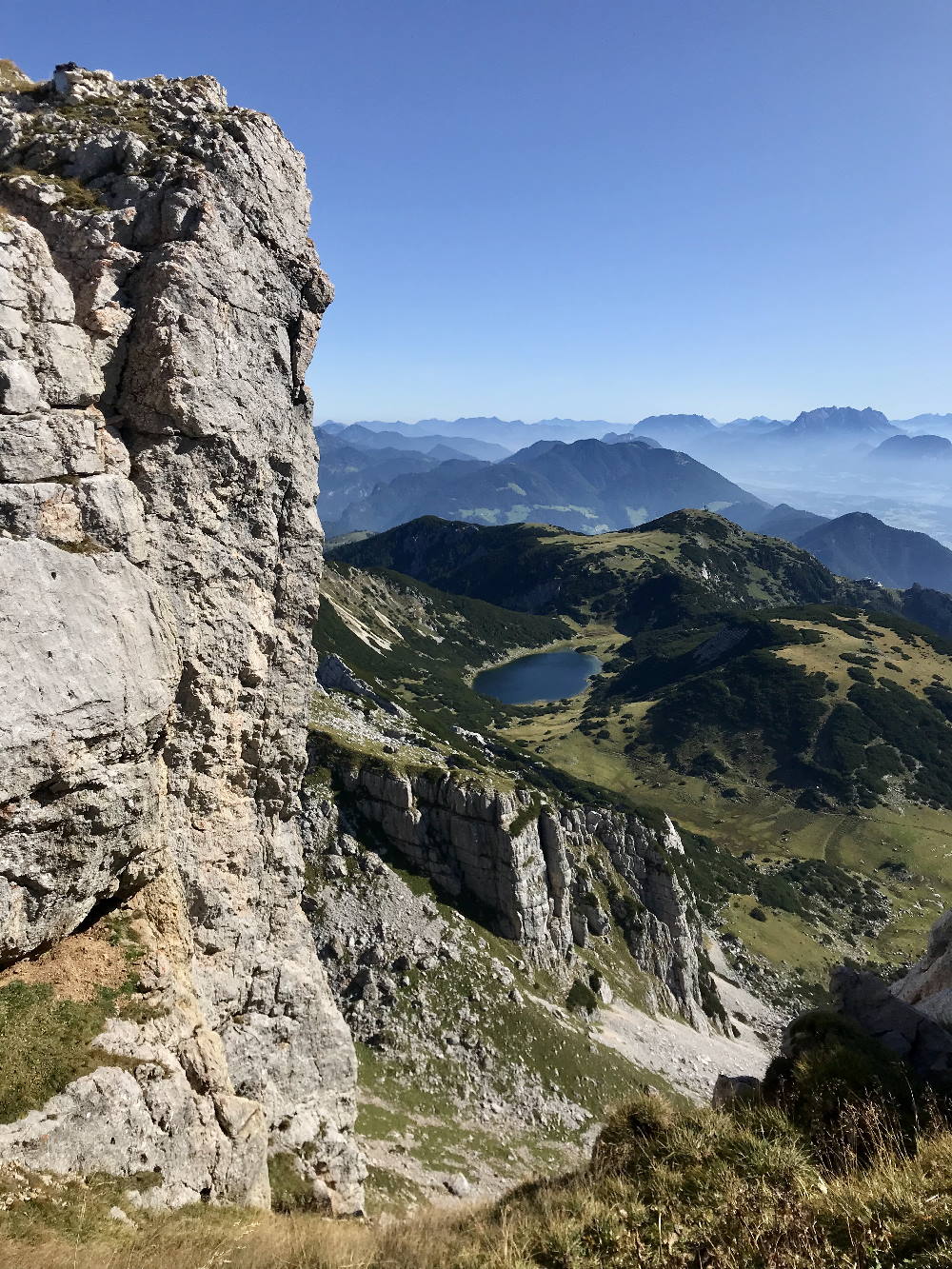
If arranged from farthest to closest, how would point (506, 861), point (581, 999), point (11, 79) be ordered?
1. point (506, 861)
2. point (581, 999)
3. point (11, 79)

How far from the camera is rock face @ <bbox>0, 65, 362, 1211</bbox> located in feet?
45.1

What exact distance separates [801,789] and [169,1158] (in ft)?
600

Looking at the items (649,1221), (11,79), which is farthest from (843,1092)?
(11,79)

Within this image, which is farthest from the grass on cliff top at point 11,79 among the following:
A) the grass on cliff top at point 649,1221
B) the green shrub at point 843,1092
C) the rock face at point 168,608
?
the green shrub at point 843,1092

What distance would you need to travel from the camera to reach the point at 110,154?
762 inches

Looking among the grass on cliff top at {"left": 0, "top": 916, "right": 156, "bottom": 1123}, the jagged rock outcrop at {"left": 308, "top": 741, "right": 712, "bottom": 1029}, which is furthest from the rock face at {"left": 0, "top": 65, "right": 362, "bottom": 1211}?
the jagged rock outcrop at {"left": 308, "top": 741, "right": 712, "bottom": 1029}

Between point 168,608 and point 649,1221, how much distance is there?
16148 mm

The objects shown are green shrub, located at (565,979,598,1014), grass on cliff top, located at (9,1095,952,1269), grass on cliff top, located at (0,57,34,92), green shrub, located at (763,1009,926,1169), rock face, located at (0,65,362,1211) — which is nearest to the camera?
grass on cliff top, located at (9,1095,952,1269)

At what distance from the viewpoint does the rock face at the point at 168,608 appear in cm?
1376

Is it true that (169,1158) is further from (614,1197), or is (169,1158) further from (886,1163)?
(886,1163)

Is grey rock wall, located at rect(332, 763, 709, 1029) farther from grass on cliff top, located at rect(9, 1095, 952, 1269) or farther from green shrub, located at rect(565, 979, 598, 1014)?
grass on cliff top, located at rect(9, 1095, 952, 1269)

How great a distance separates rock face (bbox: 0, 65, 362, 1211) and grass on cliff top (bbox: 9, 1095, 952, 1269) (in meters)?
2.18

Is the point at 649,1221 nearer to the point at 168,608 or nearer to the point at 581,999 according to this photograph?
the point at 168,608

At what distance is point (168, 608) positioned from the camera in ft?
56.5
